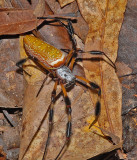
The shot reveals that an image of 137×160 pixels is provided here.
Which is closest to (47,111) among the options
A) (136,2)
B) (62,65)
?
(62,65)

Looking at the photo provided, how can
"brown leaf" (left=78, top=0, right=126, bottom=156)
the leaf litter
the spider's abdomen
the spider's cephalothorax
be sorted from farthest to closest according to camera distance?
the spider's cephalothorax → the spider's abdomen → "brown leaf" (left=78, top=0, right=126, bottom=156) → the leaf litter

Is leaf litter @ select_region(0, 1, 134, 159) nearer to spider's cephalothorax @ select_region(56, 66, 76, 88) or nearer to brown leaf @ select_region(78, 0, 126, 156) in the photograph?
brown leaf @ select_region(78, 0, 126, 156)

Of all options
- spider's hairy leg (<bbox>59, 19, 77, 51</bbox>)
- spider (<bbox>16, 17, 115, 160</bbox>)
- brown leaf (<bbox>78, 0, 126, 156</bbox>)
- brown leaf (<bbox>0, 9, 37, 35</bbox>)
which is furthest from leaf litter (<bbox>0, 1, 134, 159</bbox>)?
brown leaf (<bbox>0, 9, 37, 35</bbox>)

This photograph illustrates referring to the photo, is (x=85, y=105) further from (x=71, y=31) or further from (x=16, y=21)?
(x=16, y=21)

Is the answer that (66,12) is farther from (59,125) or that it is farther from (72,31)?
(59,125)

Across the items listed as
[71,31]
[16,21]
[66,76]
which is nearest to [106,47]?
[71,31]

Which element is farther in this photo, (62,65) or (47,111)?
(62,65)

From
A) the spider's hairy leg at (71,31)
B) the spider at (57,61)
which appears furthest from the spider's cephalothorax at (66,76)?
the spider's hairy leg at (71,31)
